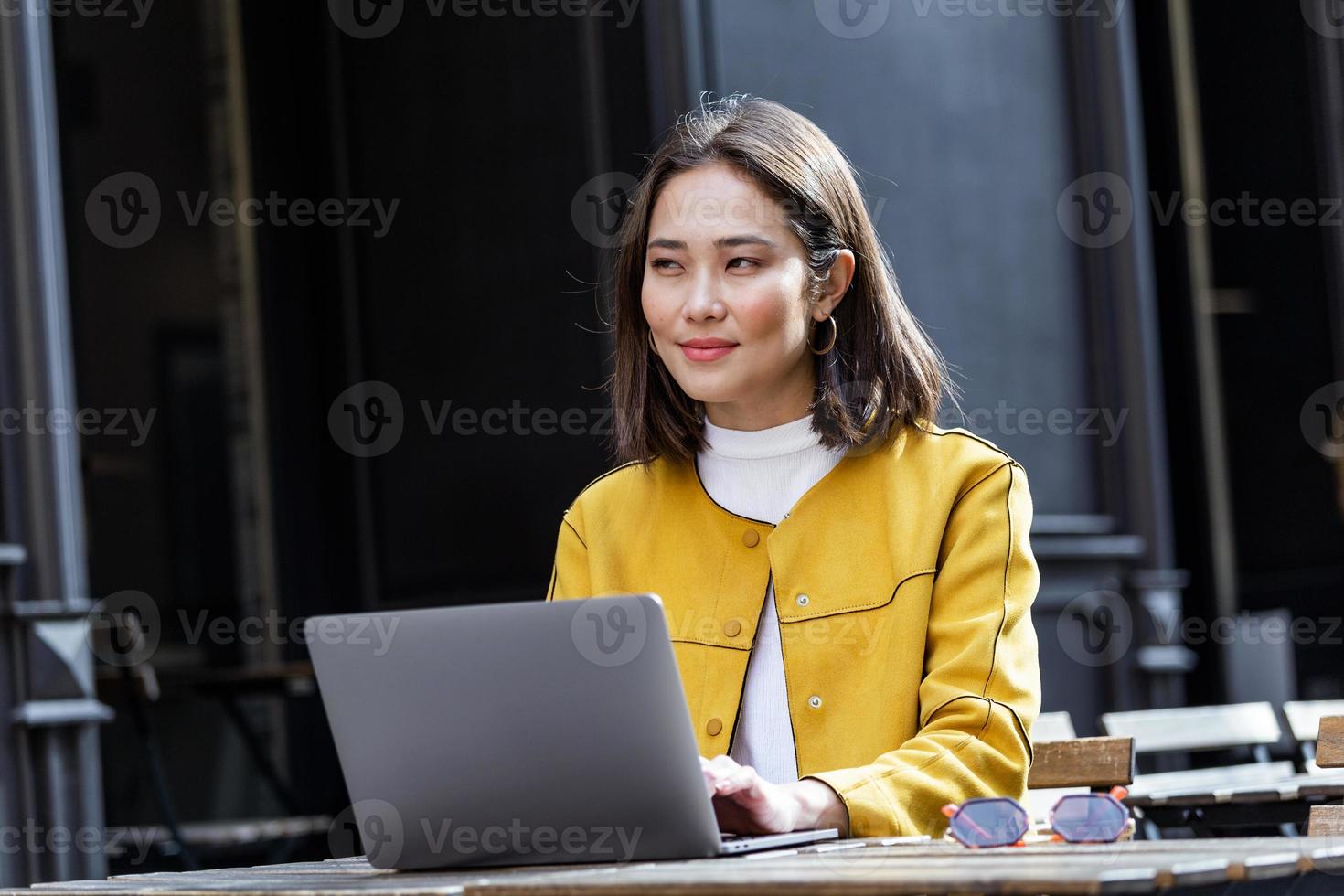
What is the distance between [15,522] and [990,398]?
2.85 m

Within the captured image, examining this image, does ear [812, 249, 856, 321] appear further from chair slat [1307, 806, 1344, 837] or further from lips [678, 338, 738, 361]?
chair slat [1307, 806, 1344, 837]

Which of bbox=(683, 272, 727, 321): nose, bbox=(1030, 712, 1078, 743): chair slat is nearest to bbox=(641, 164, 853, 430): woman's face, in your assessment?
bbox=(683, 272, 727, 321): nose

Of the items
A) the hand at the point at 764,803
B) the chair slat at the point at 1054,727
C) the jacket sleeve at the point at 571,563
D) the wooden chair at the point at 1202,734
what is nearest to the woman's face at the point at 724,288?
A: the jacket sleeve at the point at 571,563

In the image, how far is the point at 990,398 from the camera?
5586 mm

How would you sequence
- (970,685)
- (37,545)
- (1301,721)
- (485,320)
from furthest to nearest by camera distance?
(485,320)
(1301,721)
(37,545)
(970,685)

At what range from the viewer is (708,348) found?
7.16 ft

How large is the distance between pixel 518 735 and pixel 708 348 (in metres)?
0.67

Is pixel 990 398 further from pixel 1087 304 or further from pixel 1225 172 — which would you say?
pixel 1225 172

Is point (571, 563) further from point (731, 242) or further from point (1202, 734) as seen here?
point (1202, 734)

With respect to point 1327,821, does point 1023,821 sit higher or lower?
higher

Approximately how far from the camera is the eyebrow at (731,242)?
2.18m

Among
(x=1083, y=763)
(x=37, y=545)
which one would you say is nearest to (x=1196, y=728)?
(x=1083, y=763)

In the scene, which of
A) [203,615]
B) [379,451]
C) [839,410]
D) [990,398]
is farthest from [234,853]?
[839,410]

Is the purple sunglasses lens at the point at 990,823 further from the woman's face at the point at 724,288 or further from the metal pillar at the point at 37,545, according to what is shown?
the metal pillar at the point at 37,545
